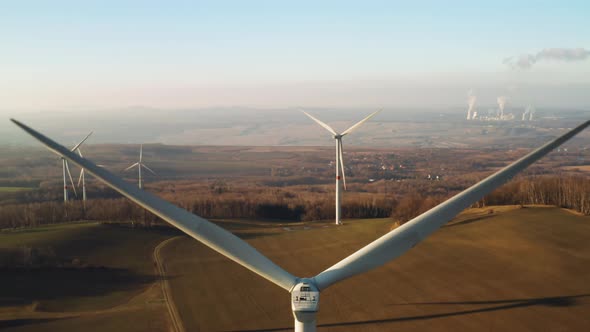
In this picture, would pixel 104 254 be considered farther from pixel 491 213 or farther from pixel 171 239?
pixel 491 213

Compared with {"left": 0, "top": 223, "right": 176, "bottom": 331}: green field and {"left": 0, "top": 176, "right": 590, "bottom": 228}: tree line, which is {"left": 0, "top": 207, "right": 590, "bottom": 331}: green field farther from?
{"left": 0, "top": 176, "right": 590, "bottom": 228}: tree line

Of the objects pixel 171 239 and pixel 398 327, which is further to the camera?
Answer: pixel 171 239

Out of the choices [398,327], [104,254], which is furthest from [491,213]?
[104,254]

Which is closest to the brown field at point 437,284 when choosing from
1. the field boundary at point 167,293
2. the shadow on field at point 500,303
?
the shadow on field at point 500,303

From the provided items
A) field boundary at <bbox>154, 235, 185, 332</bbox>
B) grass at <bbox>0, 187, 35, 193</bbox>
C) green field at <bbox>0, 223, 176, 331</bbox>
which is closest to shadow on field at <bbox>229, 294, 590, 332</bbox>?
field boundary at <bbox>154, 235, 185, 332</bbox>

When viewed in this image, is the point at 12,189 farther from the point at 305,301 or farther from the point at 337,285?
the point at 305,301

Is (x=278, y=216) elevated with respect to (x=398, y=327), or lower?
lower
